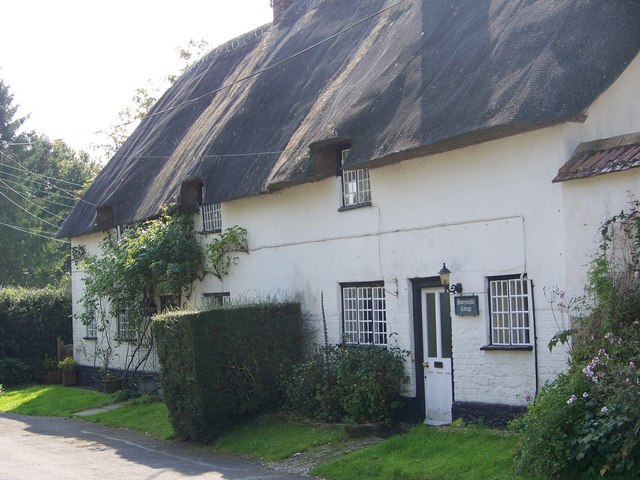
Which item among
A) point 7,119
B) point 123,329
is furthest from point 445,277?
point 7,119

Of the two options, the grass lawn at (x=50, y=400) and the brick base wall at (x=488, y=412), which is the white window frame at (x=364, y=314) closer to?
the brick base wall at (x=488, y=412)

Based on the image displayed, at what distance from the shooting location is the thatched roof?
11992 millimetres

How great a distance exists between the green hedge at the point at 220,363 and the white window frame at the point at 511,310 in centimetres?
464

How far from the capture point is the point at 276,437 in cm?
1431

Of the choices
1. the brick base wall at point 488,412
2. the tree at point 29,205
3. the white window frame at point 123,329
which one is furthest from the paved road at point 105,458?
the tree at point 29,205

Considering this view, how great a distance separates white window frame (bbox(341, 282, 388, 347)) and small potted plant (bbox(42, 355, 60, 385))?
14480mm

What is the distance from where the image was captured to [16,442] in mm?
16406

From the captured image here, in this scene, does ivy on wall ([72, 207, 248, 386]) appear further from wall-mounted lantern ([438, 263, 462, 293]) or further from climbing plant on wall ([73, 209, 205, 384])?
wall-mounted lantern ([438, 263, 462, 293])

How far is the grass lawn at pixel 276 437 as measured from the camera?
44.2 feet

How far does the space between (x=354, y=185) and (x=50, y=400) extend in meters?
12.0

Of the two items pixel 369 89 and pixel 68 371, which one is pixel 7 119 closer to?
pixel 68 371

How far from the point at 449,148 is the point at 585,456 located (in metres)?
5.66

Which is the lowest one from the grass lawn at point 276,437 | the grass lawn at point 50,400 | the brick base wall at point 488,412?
the grass lawn at point 50,400

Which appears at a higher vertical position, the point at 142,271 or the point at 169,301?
the point at 142,271
